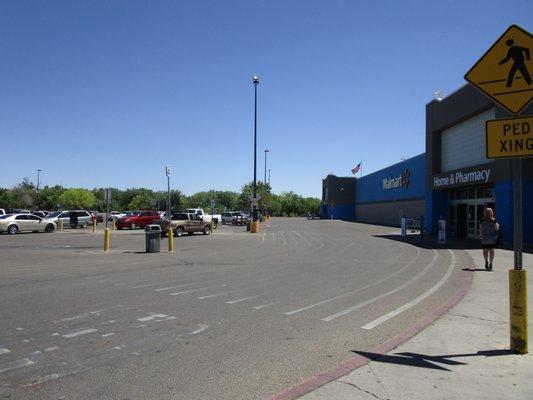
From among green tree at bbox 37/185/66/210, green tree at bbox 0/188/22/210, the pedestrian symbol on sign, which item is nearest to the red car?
the pedestrian symbol on sign

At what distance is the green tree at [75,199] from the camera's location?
127625 millimetres

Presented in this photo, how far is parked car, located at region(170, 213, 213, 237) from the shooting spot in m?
33.4

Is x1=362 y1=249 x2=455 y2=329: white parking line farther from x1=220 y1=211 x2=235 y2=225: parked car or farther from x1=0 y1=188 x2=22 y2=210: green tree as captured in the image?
x1=0 y1=188 x2=22 y2=210: green tree

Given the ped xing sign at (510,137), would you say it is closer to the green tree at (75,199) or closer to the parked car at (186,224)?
the parked car at (186,224)

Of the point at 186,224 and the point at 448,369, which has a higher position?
the point at 186,224

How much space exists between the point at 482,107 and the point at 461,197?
7125mm

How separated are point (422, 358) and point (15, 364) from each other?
453 centimetres

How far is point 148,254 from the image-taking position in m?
19.4

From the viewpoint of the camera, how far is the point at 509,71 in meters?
5.90

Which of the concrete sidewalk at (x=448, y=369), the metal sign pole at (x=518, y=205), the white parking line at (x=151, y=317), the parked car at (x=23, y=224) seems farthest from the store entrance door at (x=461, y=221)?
the parked car at (x=23, y=224)

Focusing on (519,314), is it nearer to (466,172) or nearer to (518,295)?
(518,295)

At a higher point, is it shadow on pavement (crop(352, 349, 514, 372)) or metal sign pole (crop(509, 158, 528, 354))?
metal sign pole (crop(509, 158, 528, 354))

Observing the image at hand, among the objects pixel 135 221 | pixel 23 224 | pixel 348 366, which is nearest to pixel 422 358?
pixel 348 366

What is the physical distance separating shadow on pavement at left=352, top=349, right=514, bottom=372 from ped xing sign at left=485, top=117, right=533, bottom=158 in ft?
7.70
